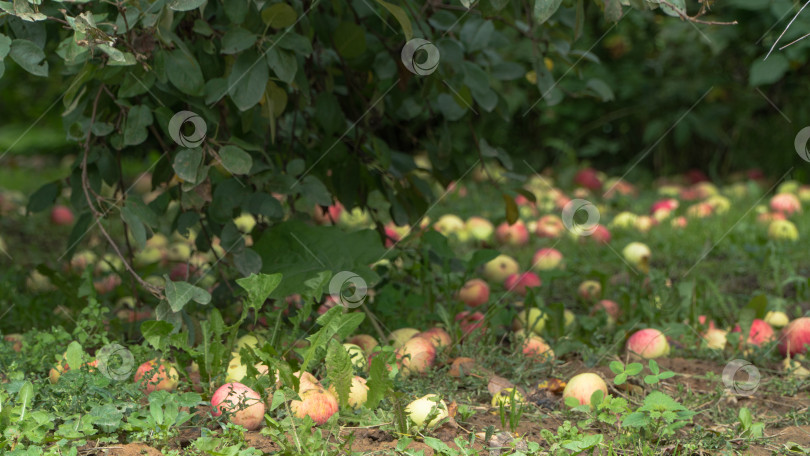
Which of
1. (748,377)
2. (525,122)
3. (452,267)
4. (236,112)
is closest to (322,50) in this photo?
(236,112)

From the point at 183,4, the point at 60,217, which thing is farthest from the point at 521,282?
the point at 60,217

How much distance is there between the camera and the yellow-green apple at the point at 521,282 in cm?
250

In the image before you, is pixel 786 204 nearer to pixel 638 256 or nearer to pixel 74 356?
pixel 638 256

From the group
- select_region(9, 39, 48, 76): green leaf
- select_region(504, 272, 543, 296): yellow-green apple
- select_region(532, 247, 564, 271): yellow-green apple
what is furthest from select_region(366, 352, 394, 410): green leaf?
select_region(532, 247, 564, 271): yellow-green apple

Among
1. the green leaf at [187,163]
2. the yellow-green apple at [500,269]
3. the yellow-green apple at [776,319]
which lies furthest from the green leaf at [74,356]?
the yellow-green apple at [776,319]

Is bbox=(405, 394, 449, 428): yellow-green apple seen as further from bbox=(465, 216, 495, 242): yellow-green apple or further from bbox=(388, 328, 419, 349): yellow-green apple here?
bbox=(465, 216, 495, 242): yellow-green apple

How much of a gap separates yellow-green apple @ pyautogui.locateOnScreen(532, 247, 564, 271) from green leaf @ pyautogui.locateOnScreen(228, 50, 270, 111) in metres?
1.52

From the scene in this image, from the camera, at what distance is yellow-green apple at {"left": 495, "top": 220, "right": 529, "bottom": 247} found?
328 cm

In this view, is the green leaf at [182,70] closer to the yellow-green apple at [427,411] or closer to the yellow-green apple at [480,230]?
the yellow-green apple at [427,411]

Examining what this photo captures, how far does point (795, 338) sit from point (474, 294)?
881 millimetres

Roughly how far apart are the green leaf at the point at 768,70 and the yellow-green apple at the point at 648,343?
6.36ft

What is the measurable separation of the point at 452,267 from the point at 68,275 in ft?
3.97

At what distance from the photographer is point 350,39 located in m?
1.82

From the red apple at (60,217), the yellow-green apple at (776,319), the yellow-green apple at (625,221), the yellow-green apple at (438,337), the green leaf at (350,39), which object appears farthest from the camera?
the red apple at (60,217)
